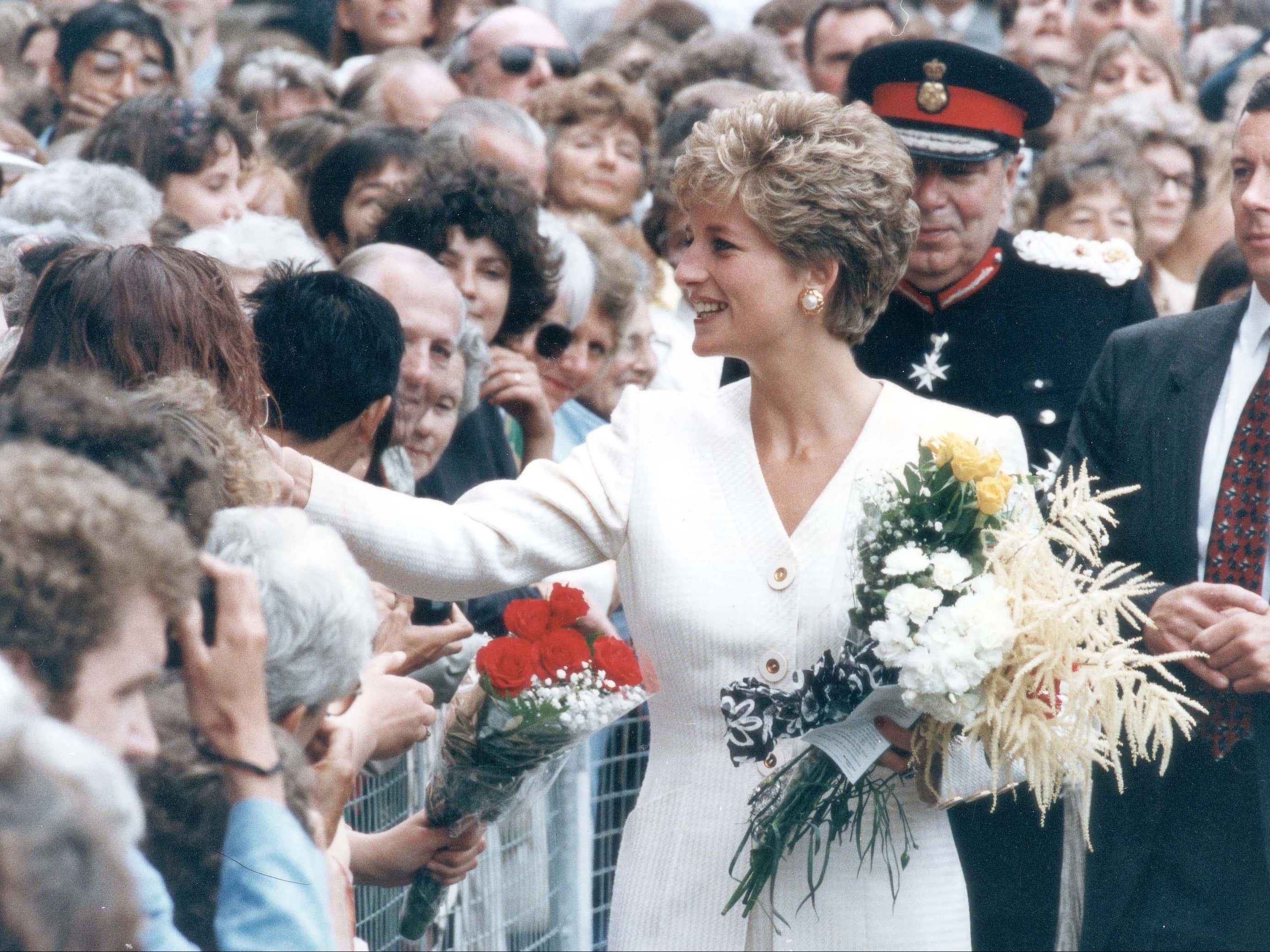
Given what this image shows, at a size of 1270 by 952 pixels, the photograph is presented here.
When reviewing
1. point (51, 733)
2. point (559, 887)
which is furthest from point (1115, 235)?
point (51, 733)

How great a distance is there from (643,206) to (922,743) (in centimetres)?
429

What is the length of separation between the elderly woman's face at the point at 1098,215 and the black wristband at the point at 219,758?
186 inches

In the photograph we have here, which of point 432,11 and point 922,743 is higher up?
point 432,11

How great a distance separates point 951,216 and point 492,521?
178cm

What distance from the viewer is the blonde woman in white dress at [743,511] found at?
3029 mm

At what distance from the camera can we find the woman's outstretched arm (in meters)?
2.91

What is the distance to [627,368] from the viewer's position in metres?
5.34

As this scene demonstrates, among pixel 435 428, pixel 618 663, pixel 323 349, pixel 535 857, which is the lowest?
pixel 535 857

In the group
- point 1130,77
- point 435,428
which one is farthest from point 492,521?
point 1130,77

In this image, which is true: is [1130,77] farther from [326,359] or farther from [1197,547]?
[326,359]

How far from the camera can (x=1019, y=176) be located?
23.4ft

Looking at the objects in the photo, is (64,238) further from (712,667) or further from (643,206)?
(643,206)

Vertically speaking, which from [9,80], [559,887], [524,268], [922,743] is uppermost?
[9,80]

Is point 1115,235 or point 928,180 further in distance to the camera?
point 1115,235
